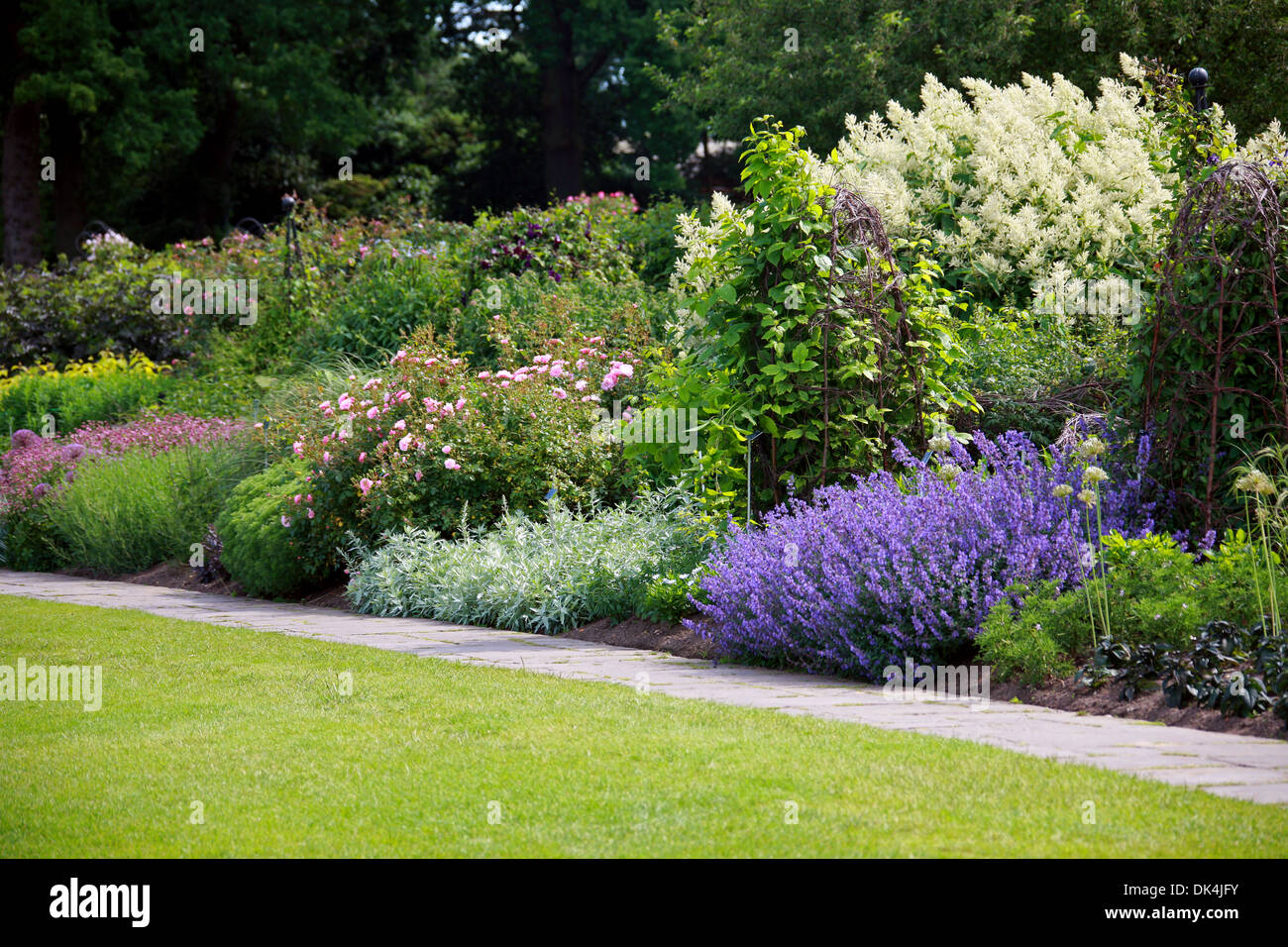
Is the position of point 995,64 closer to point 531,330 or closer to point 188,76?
point 531,330

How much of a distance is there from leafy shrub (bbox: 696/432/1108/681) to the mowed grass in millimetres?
1009

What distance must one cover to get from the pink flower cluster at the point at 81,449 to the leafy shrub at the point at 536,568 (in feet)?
11.9

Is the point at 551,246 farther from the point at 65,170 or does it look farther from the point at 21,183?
the point at 65,170

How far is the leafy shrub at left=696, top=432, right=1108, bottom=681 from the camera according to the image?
5.84 m

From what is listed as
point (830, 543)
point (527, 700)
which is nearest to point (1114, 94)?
point (830, 543)

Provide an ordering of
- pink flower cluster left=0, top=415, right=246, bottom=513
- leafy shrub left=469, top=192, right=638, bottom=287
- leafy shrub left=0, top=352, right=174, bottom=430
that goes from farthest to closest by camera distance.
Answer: leafy shrub left=0, top=352, right=174, bottom=430, leafy shrub left=469, top=192, right=638, bottom=287, pink flower cluster left=0, top=415, right=246, bottom=513

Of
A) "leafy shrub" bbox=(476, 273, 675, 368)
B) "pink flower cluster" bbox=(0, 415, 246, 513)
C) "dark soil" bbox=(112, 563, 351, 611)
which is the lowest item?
"dark soil" bbox=(112, 563, 351, 611)

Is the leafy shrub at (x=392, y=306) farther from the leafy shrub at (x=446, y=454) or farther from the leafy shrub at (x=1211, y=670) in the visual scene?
the leafy shrub at (x=1211, y=670)

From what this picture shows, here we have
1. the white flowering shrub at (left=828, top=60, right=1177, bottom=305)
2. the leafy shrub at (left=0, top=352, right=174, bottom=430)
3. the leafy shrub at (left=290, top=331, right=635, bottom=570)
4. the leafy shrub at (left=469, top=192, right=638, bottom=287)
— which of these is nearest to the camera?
the leafy shrub at (left=290, top=331, right=635, bottom=570)

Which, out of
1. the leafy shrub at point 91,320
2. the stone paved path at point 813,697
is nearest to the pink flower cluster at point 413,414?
the stone paved path at point 813,697

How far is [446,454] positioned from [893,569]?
13.8 ft

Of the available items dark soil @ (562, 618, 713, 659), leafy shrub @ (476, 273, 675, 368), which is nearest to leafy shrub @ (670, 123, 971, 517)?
dark soil @ (562, 618, 713, 659)

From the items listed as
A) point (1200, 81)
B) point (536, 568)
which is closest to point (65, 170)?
point (536, 568)

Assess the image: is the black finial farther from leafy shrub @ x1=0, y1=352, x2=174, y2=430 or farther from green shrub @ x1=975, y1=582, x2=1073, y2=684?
leafy shrub @ x1=0, y1=352, x2=174, y2=430
